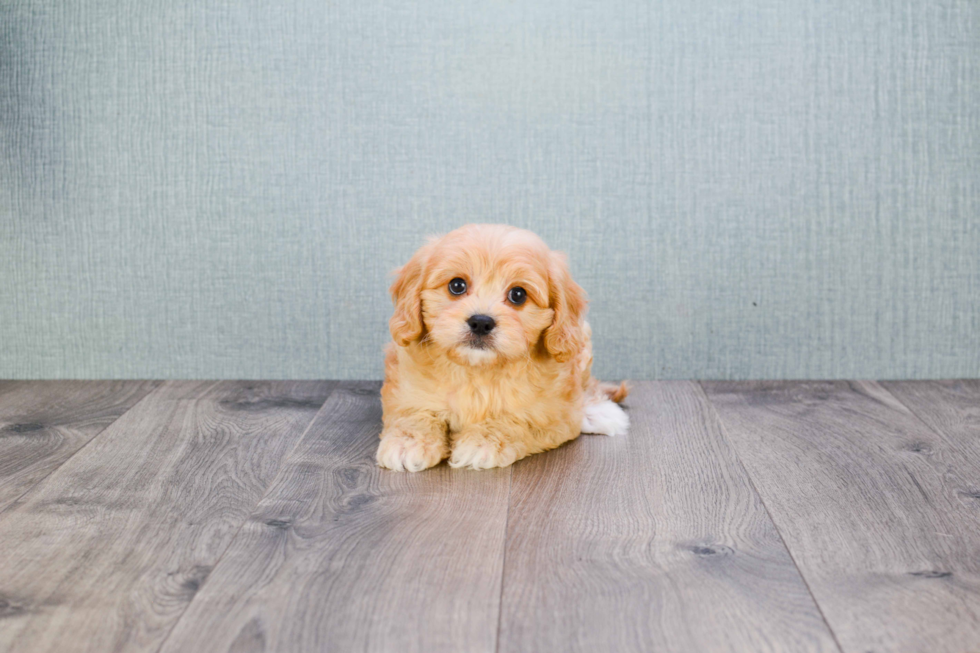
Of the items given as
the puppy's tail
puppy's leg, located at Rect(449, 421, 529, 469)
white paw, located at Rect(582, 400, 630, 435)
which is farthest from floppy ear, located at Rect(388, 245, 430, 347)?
the puppy's tail

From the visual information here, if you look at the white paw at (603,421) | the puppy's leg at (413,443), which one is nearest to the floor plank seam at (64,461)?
the puppy's leg at (413,443)

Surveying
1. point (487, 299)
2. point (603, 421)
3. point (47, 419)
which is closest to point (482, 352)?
point (487, 299)

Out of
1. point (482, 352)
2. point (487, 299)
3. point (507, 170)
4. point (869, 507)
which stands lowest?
point (869, 507)

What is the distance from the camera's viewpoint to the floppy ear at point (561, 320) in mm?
2055

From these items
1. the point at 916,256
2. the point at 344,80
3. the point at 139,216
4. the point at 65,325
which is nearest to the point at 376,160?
the point at 344,80

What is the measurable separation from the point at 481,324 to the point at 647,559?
2.17 feet

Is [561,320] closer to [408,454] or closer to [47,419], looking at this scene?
[408,454]

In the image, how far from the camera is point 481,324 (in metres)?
1.92

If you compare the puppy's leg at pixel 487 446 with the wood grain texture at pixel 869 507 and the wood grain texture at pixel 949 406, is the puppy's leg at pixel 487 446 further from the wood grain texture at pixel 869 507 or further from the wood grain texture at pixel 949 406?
the wood grain texture at pixel 949 406

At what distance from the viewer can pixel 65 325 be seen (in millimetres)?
2947

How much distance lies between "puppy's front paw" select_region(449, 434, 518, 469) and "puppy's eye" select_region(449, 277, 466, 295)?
1.20ft

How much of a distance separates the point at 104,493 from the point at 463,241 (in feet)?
3.31

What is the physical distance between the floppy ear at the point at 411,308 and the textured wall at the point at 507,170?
30.6 inches

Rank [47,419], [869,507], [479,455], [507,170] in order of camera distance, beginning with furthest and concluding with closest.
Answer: [507,170]
[47,419]
[479,455]
[869,507]
